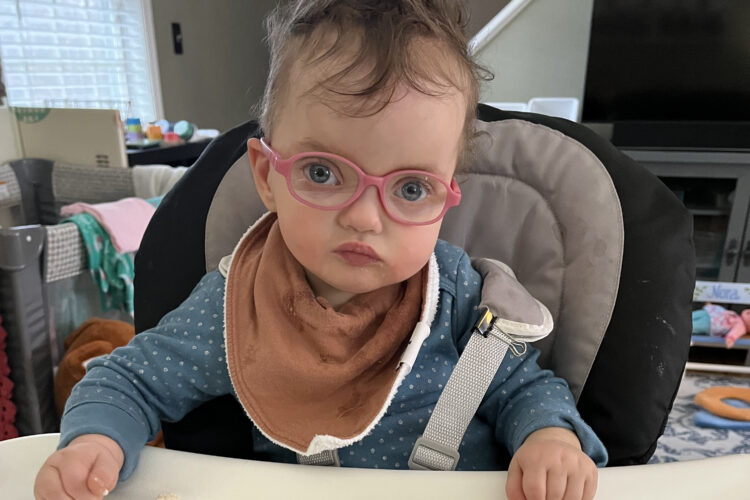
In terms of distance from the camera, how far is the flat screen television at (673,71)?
209cm

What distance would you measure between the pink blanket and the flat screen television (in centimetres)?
164

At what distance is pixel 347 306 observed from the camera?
72 cm

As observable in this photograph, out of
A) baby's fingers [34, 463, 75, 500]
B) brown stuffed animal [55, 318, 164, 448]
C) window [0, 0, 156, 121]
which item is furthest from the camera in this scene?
window [0, 0, 156, 121]

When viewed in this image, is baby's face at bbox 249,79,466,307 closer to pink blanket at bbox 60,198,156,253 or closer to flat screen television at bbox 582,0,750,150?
pink blanket at bbox 60,198,156,253

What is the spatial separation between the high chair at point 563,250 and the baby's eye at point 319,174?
8.9 inches

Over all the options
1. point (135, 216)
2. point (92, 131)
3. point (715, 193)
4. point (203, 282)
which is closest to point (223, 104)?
point (92, 131)

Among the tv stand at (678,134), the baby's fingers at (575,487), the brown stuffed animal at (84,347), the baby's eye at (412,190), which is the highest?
the baby's eye at (412,190)

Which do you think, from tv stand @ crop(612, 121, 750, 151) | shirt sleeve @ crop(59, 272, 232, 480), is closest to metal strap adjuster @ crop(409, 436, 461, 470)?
shirt sleeve @ crop(59, 272, 232, 480)

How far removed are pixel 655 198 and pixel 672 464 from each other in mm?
309

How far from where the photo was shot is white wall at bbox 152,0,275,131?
3266 mm

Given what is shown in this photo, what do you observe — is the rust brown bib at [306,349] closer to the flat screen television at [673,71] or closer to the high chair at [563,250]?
the high chair at [563,250]

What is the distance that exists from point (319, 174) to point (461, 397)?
29 centimetres

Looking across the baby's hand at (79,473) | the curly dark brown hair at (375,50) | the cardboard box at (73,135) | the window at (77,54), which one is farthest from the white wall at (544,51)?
the baby's hand at (79,473)

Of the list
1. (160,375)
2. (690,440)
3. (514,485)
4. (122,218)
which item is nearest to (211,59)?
(122,218)
